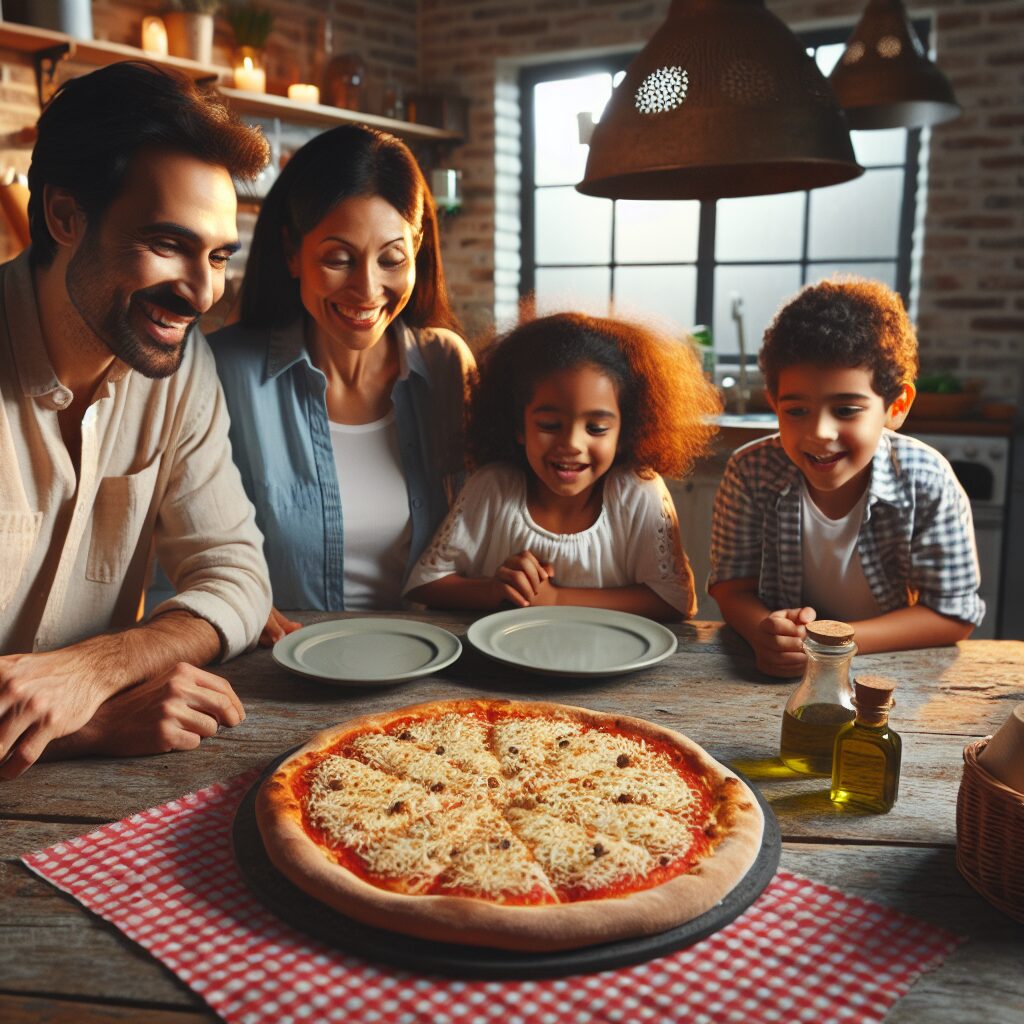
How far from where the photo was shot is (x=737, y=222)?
5.09 meters

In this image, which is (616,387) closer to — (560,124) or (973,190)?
(973,190)

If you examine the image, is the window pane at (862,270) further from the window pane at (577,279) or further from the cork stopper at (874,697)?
the cork stopper at (874,697)

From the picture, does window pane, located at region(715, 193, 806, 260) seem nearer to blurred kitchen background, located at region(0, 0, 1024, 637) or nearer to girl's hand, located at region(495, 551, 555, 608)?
blurred kitchen background, located at region(0, 0, 1024, 637)

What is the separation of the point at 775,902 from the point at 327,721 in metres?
0.64

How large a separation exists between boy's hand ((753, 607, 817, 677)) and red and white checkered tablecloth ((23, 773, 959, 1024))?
0.52 metres

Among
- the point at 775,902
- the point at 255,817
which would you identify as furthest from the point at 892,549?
the point at 255,817

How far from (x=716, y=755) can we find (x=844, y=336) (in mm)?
863

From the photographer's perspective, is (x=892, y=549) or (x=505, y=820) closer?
(x=505, y=820)

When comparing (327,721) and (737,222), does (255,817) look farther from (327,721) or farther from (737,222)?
(737,222)

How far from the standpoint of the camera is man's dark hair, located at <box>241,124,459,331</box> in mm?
1936

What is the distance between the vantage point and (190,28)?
4.21m

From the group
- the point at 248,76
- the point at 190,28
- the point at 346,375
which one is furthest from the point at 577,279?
the point at 346,375

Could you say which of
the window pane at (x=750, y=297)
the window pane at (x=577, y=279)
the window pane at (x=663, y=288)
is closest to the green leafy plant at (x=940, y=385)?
the window pane at (x=750, y=297)

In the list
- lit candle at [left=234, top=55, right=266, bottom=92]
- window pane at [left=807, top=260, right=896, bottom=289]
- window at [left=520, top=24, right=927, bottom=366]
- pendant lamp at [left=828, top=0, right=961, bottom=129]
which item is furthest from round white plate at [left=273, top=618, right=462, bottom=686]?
window pane at [left=807, top=260, right=896, bottom=289]
